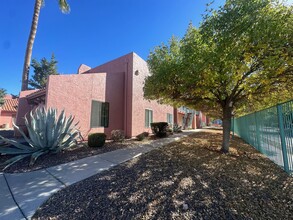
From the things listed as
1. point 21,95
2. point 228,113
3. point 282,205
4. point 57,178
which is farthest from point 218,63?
point 21,95

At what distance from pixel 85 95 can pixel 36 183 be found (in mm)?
6632

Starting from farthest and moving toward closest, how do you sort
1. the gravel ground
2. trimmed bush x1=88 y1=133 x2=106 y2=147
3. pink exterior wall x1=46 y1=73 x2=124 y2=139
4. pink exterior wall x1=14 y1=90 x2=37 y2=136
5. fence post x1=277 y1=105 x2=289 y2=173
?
pink exterior wall x1=14 y1=90 x2=37 y2=136 → pink exterior wall x1=46 y1=73 x2=124 y2=139 → trimmed bush x1=88 y1=133 x2=106 y2=147 → fence post x1=277 y1=105 x2=289 y2=173 → the gravel ground

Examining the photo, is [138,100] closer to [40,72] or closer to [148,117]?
[148,117]

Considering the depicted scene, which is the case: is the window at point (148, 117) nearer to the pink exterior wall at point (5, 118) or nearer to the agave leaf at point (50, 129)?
the agave leaf at point (50, 129)

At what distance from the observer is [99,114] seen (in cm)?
1041

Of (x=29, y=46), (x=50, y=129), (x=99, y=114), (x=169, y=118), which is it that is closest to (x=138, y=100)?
(x=99, y=114)

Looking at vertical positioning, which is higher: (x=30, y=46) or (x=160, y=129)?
(x=30, y=46)

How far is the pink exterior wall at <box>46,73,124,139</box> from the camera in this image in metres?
8.27

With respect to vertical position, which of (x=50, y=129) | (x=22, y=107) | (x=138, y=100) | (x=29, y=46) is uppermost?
(x=29, y=46)

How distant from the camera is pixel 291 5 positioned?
4578 millimetres

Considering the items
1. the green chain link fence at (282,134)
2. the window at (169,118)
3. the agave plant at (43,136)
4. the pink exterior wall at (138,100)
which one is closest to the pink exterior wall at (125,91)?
the pink exterior wall at (138,100)

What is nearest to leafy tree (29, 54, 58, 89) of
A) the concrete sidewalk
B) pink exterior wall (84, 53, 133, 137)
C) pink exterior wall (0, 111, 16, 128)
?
pink exterior wall (0, 111, 16, 128)

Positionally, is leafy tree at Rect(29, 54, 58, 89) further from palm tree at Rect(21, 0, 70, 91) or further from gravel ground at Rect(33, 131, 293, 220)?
gravel ground at Rect(33, 131, 293, 220)

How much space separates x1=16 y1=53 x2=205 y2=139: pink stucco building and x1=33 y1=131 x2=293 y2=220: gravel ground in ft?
19.4
